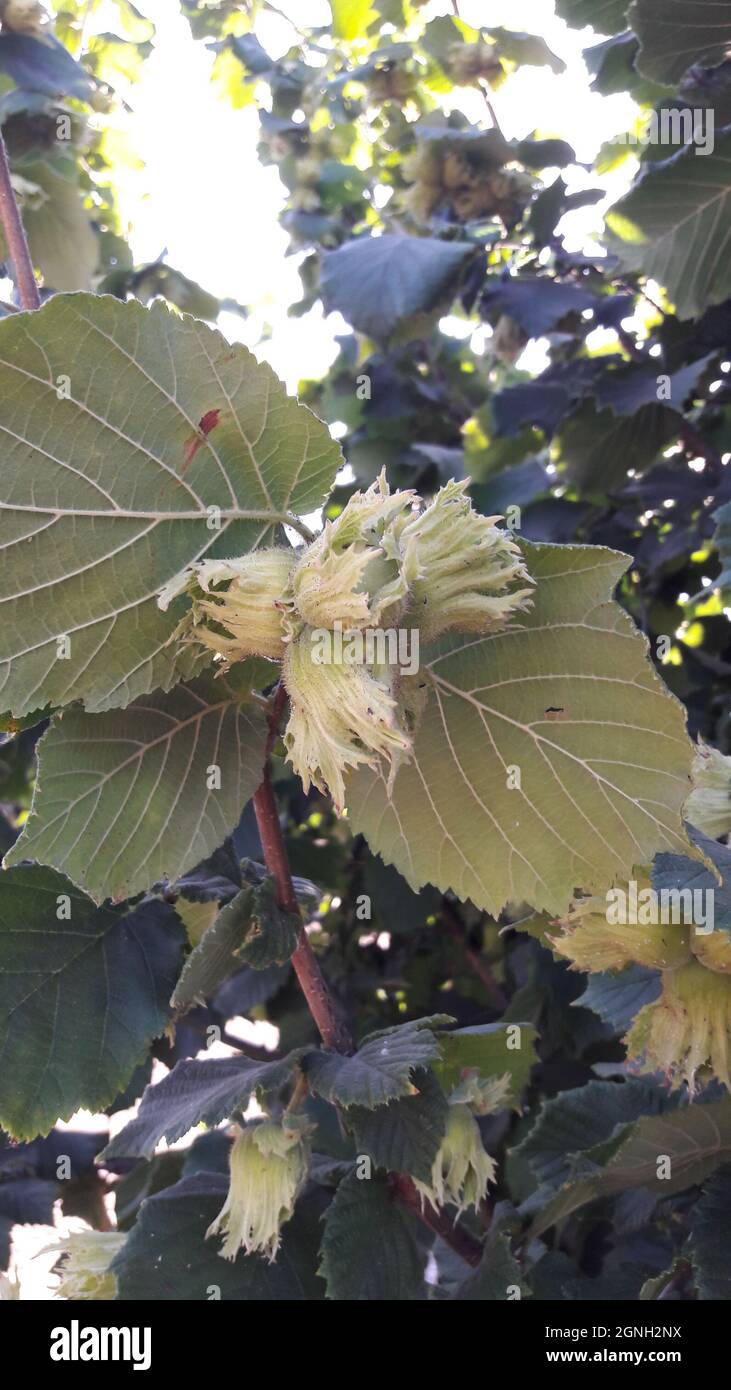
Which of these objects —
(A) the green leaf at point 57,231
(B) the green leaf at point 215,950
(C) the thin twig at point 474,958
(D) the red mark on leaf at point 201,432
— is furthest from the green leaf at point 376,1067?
(A) the green leaf at point 57,231

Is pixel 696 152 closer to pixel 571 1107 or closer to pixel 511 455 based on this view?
pixel 511 455

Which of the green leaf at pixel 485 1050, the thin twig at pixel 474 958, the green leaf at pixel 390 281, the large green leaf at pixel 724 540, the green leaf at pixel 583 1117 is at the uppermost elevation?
the green leaf at pixel 390 281

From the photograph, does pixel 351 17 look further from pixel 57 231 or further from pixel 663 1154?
pixel 663 1154

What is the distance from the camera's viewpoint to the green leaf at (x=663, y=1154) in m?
0.94

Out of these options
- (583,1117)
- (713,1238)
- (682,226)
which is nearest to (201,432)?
(713,1238)

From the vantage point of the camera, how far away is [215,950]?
2.77ft

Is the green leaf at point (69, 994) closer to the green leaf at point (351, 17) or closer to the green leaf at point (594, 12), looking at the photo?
the green leaf at point (594, 12)

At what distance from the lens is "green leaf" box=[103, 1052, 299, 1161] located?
83 centimetres

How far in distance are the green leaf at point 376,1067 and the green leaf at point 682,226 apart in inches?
43.9

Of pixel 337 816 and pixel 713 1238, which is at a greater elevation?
pixel 337 816

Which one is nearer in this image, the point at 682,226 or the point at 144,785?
the point at 144,785

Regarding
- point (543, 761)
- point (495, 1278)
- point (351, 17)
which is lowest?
point (495, 1278)

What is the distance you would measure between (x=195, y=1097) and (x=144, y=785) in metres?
0.32

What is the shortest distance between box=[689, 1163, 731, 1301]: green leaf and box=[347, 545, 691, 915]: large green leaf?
0.42 metres
